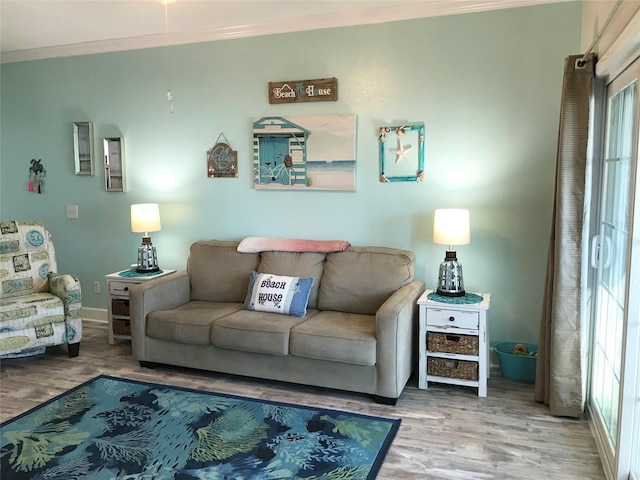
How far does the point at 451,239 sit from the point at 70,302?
280 centimetres

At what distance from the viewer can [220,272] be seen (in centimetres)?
402

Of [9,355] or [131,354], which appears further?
[131,354]

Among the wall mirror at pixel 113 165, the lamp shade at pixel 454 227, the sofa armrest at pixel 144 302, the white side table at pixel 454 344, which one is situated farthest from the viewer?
the wall mirror at pixel 113 165

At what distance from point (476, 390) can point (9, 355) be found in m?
3.23

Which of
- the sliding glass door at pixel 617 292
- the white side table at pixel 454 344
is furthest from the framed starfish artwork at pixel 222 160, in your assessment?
the sliding glass door at pixel 617 292

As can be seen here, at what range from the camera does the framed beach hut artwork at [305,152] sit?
12.8 feet

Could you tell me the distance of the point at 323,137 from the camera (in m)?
3.96

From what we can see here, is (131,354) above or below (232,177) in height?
below

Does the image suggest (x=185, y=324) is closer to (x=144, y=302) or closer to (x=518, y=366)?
(x=144, y=302)

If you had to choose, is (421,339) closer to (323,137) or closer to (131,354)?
(323,137)

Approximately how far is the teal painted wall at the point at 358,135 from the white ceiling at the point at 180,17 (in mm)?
77

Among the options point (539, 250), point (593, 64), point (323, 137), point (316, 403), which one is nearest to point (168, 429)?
point (316, 403)

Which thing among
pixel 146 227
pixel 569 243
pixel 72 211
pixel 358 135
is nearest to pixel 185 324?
pixel 146 227

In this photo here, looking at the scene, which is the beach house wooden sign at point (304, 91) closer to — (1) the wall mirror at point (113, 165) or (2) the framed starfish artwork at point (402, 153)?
(2) the framed starfish artwork at point (402, 153)
